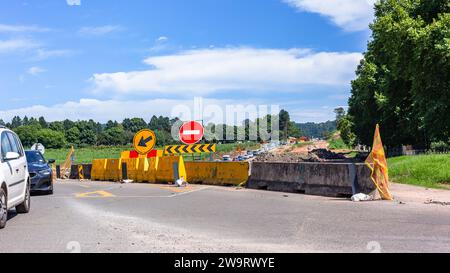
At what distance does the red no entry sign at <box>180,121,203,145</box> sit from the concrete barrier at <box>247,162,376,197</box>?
17.7 feet

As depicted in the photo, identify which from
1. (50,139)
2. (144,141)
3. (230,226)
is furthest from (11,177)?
(50,139)

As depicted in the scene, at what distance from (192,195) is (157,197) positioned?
1.09m

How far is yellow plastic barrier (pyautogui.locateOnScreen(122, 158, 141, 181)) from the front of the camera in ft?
85.5

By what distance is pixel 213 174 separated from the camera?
21344 millimetres

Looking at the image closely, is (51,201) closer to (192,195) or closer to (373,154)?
(192,195)

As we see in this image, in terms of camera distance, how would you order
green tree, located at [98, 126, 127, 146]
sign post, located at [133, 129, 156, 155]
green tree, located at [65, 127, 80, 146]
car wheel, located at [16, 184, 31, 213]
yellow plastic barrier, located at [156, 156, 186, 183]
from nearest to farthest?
car wheel, located at [16, 184, 31, 213] → yellow plastic barrier, located at [156, 156, 186, 183] → sign post, located at [133, 129, 156, 155] → green tree, located at [98, 126, 127, 146] → green tree, located at [65, 127, 80, 146]

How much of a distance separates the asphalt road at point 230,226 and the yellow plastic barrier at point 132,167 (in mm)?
11328

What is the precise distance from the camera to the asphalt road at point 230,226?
24.9 ft

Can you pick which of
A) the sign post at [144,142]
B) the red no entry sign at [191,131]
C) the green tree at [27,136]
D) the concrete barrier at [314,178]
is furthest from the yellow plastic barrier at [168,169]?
the green tree at [27,136]

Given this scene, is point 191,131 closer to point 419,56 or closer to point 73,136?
point 419,56

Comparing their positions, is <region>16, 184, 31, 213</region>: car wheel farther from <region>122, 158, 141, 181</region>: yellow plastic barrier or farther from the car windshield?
<region>122, 158, 141, 181</region>: yellow plastic barrier

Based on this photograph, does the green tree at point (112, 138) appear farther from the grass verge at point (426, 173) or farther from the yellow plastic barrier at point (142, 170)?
the grass verge at point (426, 173)

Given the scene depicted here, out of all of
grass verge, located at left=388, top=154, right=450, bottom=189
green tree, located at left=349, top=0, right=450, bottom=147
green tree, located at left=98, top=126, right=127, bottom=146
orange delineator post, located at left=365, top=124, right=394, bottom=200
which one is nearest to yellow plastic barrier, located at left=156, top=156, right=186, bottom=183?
grass verge, located at left=388, top=154, right=450, bottom=189
